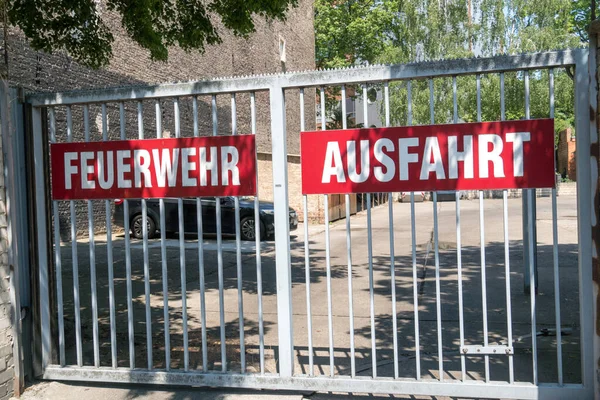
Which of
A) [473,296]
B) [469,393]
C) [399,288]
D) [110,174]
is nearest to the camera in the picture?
[469,393]

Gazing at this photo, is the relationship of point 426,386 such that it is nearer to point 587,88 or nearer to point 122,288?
point 587,88

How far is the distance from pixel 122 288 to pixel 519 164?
6951 mm

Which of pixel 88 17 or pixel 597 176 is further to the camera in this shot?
pixel 88 17

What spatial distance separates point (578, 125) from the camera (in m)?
3.97

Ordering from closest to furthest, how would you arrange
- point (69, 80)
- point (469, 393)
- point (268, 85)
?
point (469, 393) < point (268, 85) < point (69, 80)

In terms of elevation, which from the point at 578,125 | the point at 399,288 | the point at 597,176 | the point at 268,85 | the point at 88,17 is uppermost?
the point at 88,17

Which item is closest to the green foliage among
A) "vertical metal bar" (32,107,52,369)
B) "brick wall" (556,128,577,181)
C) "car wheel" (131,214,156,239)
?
"brick wall" (556,128,577,181)

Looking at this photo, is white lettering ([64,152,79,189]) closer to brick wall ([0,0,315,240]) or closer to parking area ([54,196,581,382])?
parking area ([54,196,581,382])

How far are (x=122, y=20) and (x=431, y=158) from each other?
5.97m

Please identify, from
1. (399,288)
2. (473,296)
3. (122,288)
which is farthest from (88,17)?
(473,296)

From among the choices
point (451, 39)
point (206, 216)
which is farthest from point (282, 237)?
point (451, 39)

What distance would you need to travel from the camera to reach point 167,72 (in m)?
21.9

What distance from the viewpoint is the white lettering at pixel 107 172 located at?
15.9 feet

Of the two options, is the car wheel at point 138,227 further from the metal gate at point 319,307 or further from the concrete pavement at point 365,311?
the metal gate at point 319,307
